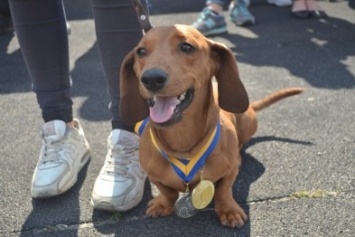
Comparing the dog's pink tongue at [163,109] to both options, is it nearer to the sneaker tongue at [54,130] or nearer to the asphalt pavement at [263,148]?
the asphalt pavement at [263,148]

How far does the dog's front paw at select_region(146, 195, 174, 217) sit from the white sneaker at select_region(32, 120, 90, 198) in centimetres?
42

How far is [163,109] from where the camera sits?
162cm

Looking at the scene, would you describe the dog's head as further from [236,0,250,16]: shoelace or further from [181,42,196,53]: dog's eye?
[236,0,250,16]: shoelace

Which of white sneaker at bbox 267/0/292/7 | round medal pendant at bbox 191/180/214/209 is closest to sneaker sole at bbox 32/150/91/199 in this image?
round medal pendant at bbox 191/180/214/209

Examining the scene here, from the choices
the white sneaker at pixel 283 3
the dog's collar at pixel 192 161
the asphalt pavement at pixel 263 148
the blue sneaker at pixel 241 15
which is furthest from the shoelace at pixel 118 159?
the white sneaker at pixel 283 3

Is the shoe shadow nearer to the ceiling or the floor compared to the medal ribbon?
nearer to the floor

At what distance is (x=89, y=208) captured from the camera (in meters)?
1.98

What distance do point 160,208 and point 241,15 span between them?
3024 mm

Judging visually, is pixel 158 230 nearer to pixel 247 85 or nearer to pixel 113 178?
pixel 113 178

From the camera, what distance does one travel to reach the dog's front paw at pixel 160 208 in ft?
6.24

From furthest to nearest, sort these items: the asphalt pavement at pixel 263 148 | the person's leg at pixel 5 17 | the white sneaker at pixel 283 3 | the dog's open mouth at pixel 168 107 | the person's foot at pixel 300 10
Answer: the white sneaker at pixel 283 3
the person's foot at pixel 300 10
the person's leg at pixel 5 17
the asphalt pavement at pixel 263 148
the dog's open mouth at pixel 168 107

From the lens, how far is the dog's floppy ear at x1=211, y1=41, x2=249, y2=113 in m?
1.74

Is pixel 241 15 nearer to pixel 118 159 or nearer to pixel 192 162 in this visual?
pixel 118 159

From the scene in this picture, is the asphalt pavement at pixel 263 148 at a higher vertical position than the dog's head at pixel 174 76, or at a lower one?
lower
